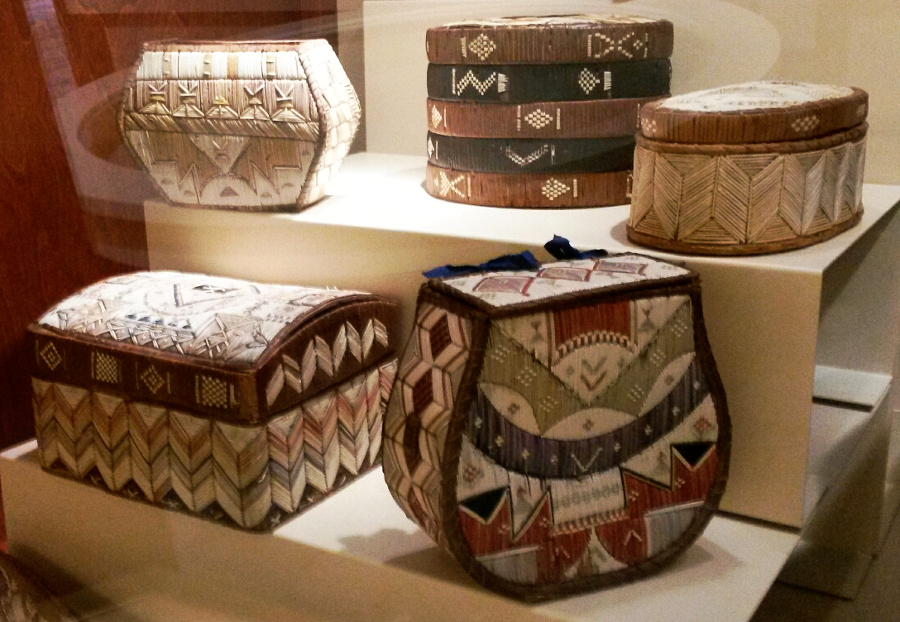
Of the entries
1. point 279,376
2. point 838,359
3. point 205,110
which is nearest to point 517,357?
point 279,376

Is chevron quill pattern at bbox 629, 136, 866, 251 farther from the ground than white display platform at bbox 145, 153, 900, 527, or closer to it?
farther from the ground

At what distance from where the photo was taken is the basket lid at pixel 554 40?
1.08 meters

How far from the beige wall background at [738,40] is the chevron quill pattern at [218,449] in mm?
433

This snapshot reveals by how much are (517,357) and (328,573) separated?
0.29m

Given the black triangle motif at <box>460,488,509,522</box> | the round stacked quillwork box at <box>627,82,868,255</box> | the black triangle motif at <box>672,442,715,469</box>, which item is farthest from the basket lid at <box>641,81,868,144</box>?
the black triangle motif at <box>460,488,509,522</box>

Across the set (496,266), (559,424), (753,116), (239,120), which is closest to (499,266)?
(496,266)

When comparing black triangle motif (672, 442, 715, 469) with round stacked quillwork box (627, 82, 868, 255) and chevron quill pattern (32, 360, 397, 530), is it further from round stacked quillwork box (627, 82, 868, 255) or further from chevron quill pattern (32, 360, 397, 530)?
chevron quill pattern (32, 360, 397, 530)

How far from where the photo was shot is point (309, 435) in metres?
0.98

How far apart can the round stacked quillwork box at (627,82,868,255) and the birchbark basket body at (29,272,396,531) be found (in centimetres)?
33

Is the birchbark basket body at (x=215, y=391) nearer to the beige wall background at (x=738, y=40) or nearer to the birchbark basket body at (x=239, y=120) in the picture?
the birchbark basket body at (x=239, y=120)

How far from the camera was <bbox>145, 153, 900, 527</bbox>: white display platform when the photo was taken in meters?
0.88

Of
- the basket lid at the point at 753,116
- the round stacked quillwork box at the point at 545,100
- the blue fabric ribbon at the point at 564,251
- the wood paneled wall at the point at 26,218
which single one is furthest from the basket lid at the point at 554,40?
the wood paneled wall at the point at 26,218

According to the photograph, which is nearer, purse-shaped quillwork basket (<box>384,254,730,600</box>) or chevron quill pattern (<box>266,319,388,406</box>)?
purse-shaped quillwork basket (<box>384,254,730,600</box>)

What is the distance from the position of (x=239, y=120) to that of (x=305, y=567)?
507mm
